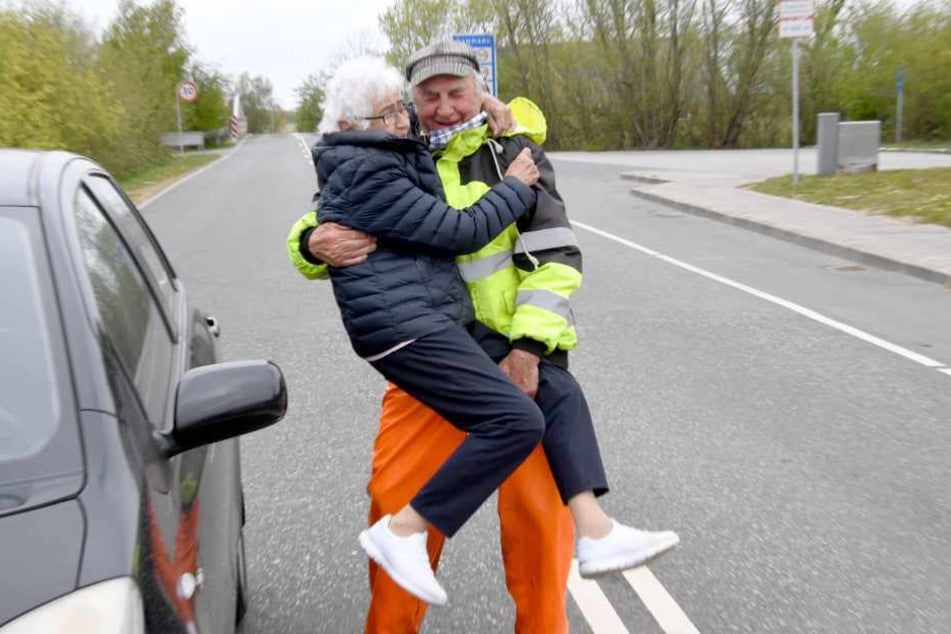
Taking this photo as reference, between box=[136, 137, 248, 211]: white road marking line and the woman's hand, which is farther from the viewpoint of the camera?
box=[136, 137, 248, 211]: white road marking line

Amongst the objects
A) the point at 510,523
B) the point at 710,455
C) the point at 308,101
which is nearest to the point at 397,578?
the point at 510,523

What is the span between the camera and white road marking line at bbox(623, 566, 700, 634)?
3.46m

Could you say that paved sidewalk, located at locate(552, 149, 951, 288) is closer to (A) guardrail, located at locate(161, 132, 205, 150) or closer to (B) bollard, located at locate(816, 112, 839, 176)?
(B) bollard, located at locate(816, 112, 839, 176)

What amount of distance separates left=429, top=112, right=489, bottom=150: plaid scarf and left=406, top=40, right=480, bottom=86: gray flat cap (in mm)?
121

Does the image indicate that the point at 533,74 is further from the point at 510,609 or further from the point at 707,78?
the point at 510,609

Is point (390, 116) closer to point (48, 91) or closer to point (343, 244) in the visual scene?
point (343, 244)

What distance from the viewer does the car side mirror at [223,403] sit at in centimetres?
225

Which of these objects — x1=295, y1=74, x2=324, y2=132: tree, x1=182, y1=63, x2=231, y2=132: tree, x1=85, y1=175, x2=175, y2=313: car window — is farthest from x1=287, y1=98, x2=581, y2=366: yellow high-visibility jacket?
x1=295, y1=74, x2=324, y2=132: tree

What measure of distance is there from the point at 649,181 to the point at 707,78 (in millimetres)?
25017

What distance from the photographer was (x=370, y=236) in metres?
2.78

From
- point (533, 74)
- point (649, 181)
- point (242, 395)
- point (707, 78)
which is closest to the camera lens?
point (242, 395)

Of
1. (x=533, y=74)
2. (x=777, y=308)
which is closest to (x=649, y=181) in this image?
(x=777, y=308)

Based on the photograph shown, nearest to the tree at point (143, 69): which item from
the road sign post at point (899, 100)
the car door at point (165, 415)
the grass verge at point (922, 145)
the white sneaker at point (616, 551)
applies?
the grass verge at point (922, 145)

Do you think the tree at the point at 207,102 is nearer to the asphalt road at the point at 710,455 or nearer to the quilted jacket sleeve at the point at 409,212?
the asphalt road at the point at 710,455
